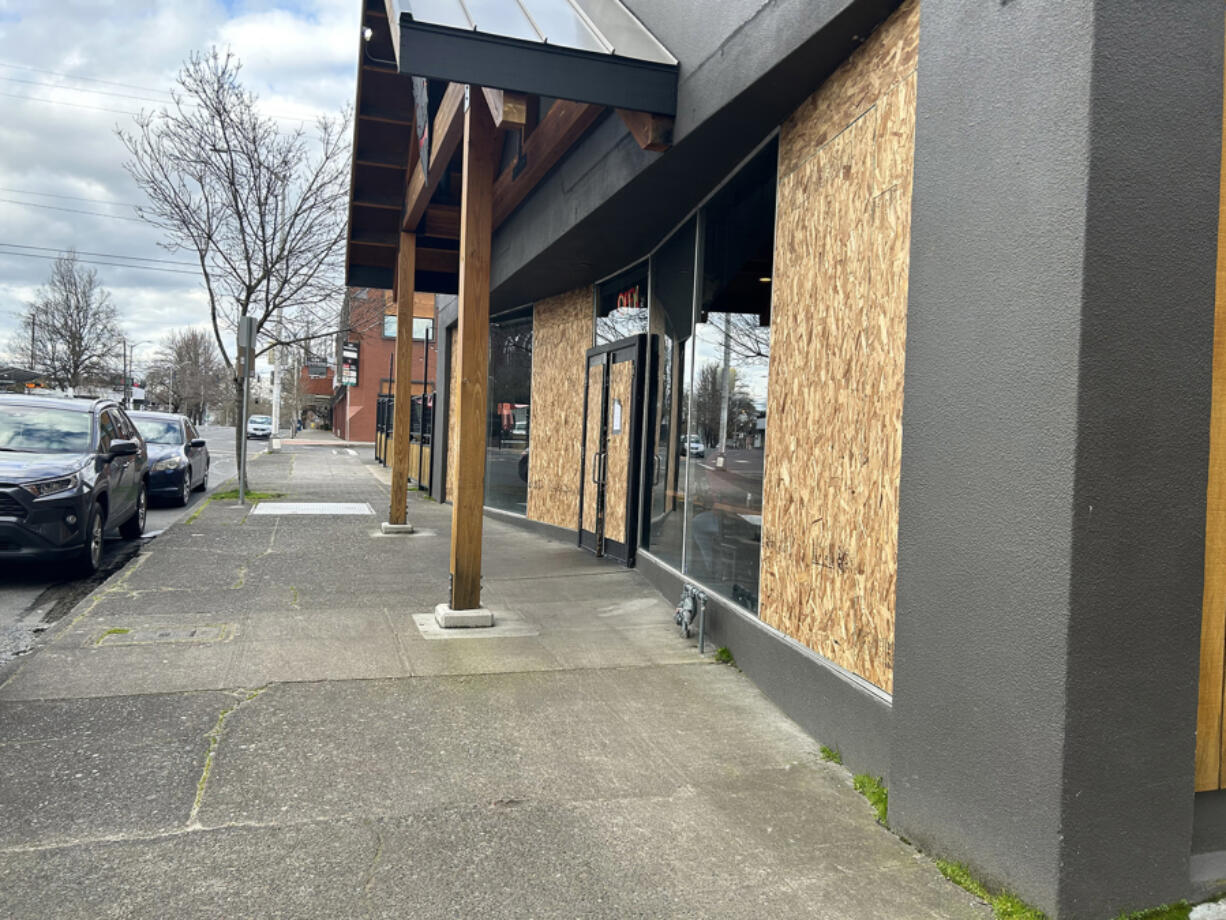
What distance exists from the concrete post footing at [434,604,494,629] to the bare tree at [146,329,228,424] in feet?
273

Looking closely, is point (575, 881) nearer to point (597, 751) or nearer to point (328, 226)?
point (597, 751)

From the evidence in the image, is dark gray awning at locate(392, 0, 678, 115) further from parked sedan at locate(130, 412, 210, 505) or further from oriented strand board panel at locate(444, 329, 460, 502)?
parked sedan at locate(130, 412, 210, 505)

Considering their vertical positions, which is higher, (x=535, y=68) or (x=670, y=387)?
(x=535, y=68)

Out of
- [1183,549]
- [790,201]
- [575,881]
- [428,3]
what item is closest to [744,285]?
[790,201]

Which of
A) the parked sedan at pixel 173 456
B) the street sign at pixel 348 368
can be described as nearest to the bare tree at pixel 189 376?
the street sign at pixel 348 368

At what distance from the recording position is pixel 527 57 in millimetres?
5855

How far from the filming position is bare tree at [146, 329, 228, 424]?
88.6m

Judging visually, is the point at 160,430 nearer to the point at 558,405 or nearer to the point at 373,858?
the point at 558,405

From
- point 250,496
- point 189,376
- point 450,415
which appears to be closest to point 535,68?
point 450,415

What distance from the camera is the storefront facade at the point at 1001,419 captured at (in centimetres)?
285

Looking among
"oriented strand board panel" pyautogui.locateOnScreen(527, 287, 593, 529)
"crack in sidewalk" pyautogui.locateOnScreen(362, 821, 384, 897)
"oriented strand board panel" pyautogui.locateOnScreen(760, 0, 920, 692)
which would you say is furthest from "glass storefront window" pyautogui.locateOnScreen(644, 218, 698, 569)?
"crack in sidewalk" pyautogui.locateOnScreen(362, 821, 384, 897)

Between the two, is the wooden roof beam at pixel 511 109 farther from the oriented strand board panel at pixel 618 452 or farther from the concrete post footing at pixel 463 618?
the concrete post footing at pixel 463 618

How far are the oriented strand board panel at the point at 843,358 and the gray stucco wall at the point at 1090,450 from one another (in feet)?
3.00

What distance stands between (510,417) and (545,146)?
5.21 meters
